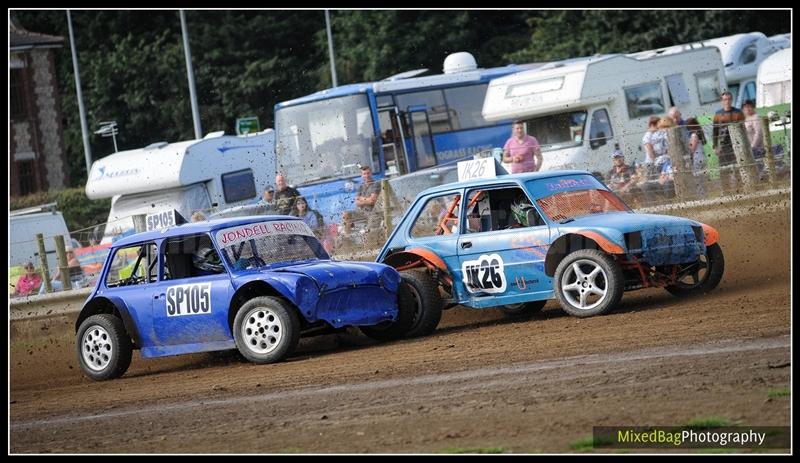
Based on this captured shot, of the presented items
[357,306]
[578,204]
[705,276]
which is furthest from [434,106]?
[357,306]

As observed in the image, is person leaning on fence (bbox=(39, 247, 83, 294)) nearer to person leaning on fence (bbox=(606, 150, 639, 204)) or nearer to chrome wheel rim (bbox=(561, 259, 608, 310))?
person leaning on fence (bbox=(606, 150, 639, 204))

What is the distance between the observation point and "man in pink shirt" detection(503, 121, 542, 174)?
18750mm

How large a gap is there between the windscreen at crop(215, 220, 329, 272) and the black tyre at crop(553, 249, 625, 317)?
2.43m

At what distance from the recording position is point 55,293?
18.1m

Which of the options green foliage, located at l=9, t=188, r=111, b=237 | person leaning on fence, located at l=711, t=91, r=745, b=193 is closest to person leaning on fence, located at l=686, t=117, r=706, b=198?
person leaning on fence, located at l=711, t=91, r=745, b=193

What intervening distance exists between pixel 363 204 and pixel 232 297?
6340 mm

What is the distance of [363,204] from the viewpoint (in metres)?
18.0

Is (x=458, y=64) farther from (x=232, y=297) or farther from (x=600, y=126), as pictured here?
(x=232, y=297)

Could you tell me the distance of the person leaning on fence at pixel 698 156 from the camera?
16.7 meters

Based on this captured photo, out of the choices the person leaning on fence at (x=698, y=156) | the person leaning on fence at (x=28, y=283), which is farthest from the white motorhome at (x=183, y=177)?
the person leaning on fence at (x=698, y=156)

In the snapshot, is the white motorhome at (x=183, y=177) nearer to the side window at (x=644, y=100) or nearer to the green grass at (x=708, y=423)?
Result: the side window at (x=644, y=100)

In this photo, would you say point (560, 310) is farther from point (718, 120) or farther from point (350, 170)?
A: point (350, 170)

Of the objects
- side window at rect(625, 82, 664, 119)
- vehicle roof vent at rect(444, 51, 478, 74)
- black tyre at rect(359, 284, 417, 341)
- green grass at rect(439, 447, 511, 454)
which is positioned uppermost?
vehicle roof vent at rect(444, 51, 478, 74)

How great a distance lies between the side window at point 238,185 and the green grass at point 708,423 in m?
19.8
